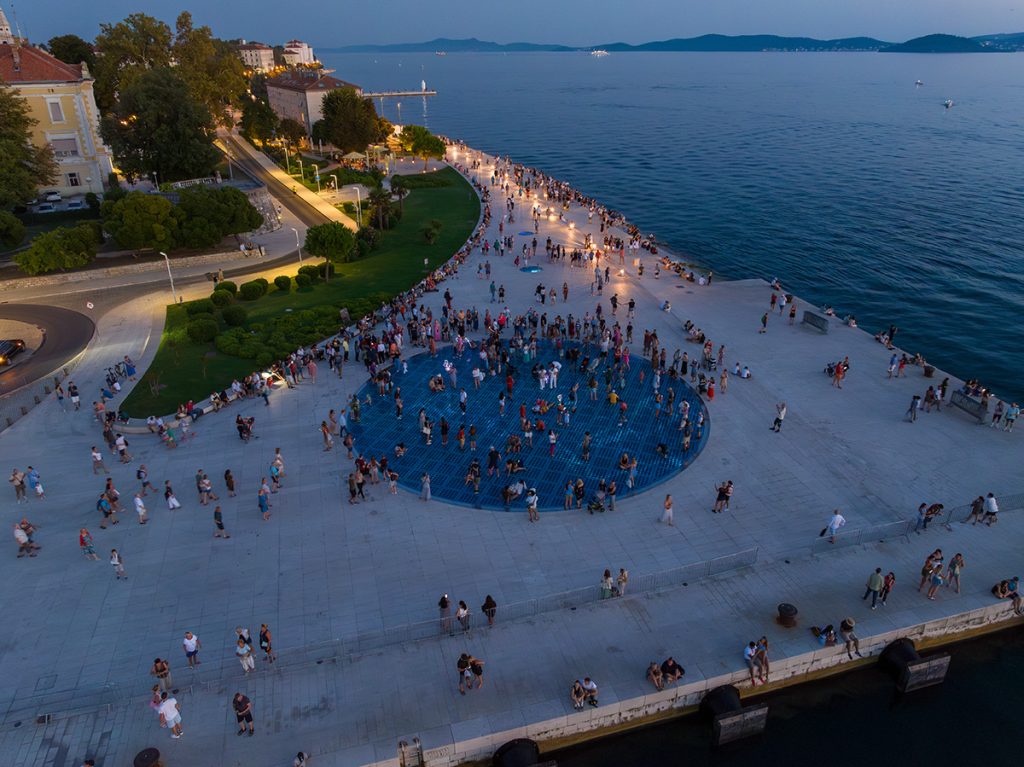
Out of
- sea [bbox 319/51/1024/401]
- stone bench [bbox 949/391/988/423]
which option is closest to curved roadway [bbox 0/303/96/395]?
stone bench [bbox 949/391/988/423]

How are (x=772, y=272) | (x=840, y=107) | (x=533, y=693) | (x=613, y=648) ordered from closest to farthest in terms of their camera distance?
(x=533, y=693), (x=613, y=648), (x=772, y=272), (x=840, y=107)

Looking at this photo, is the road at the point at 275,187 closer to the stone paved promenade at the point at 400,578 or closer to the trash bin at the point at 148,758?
the stone paved promenade at the point at 400,578

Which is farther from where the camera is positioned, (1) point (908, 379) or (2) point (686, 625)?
(1) point (908, 379)

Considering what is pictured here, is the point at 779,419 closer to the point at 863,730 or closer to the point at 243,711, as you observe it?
the point at 863,730

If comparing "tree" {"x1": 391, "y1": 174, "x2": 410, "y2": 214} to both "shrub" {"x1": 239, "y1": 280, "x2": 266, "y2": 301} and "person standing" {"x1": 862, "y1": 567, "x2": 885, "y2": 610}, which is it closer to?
"shrub" {"x1": 239, "y1": 280, "x2": 266, "y2": 301}

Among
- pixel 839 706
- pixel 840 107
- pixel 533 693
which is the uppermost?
pixel 840 107

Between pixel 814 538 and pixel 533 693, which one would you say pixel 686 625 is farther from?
pixel 814 538

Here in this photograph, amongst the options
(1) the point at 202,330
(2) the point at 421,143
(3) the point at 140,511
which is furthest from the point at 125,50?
(3) the point at 140,511

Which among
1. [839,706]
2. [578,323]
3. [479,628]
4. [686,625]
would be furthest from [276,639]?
[578,323]
